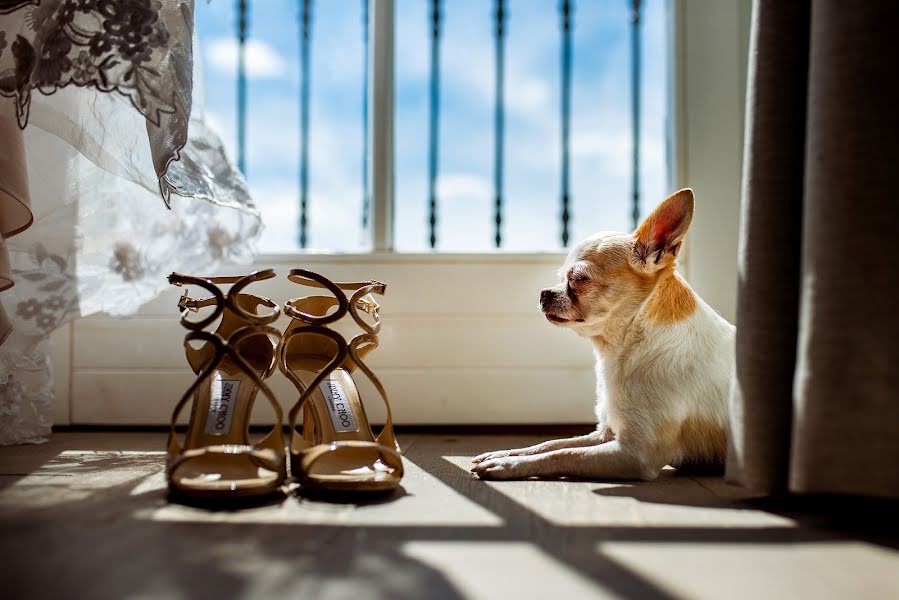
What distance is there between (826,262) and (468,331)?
1.31 metres

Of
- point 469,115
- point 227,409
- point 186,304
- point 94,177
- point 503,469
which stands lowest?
point 503,469

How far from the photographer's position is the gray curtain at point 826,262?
0.91 meters

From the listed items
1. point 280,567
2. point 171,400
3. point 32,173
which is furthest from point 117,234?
point 280,567

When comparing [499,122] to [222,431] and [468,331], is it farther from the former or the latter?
[222,431]

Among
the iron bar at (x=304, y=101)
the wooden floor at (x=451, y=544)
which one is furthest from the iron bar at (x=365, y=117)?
the wooden floor at (x=451, y=544)

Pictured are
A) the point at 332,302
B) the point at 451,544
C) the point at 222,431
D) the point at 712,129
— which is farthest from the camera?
the point at 712,129

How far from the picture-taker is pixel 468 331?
214 centimetres

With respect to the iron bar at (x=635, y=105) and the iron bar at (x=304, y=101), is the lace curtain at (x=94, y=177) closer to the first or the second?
the iron bar at (x=304, y=101)

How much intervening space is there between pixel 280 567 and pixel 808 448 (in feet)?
2.58

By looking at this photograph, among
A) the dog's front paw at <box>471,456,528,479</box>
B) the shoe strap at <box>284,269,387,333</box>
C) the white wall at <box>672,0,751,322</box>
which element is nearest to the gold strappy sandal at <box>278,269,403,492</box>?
the shoe strap at <box>284,269,387,333</box>

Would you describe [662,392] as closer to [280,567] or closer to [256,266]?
[280,567]

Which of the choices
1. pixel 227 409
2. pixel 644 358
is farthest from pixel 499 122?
pixel 227 409

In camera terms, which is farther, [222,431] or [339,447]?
[222,431]

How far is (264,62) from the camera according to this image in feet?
7.75
